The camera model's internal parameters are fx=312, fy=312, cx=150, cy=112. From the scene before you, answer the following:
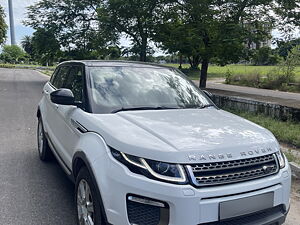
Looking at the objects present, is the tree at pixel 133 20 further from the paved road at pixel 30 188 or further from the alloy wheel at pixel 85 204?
the alloy wheel at pixel 85 204

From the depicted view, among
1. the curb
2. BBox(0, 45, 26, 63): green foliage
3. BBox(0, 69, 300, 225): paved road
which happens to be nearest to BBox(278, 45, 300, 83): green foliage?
the curb

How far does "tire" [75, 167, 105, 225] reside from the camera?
2.52 meters

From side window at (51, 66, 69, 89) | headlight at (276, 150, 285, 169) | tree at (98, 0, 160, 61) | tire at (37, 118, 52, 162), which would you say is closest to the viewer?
headlight at (276, 150, 285, 169)

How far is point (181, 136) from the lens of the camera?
2537 mm

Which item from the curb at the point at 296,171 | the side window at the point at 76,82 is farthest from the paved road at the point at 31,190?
the side window at the point at 76,82

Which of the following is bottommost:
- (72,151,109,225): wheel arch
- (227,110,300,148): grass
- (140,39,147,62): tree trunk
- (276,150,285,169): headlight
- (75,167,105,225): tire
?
(227,110,300,148): grass

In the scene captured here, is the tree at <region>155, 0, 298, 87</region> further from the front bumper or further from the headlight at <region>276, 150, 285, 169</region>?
the front bumper

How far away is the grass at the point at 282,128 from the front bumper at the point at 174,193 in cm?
386

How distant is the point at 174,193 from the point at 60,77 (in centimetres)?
329

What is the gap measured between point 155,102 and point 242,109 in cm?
600

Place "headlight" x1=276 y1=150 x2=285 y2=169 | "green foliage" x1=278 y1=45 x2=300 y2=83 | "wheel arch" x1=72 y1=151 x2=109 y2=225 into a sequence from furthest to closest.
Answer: "green foliage" x1=278 y1=45 x2=300 y2=83, "headlight" x1=276 y1=150 x2=285 y2=169, "wheel arch" x1=72 y1=151 x2=109 y2=225

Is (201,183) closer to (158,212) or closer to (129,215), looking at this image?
(158,212)

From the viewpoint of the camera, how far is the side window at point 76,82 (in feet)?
11.8

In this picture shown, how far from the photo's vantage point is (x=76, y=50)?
78.2 feet
